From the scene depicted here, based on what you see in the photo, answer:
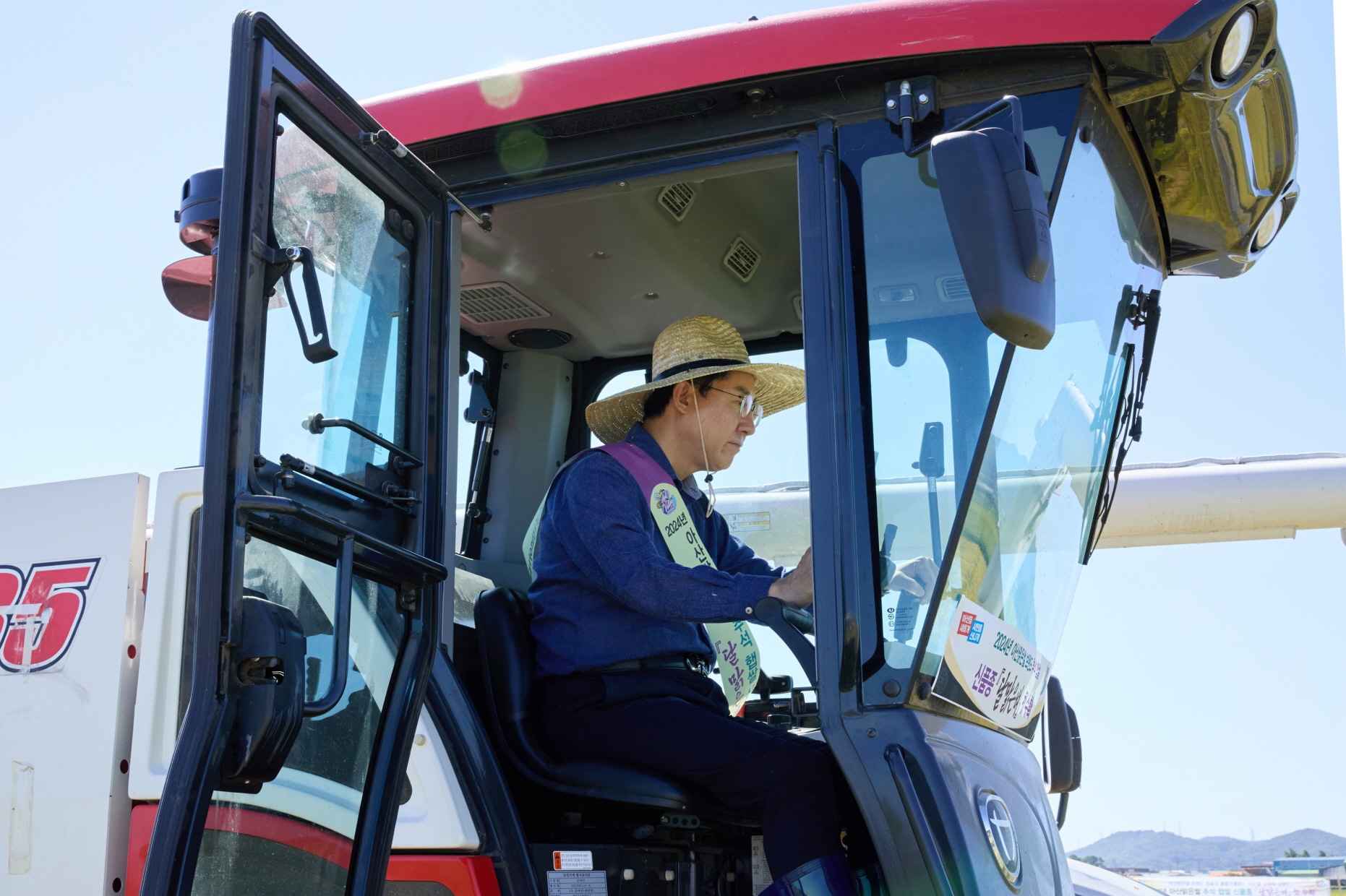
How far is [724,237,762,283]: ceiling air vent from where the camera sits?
130 inches

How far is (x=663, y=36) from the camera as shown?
2.50m

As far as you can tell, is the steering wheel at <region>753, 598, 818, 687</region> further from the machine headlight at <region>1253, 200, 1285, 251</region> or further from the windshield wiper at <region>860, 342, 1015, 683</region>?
the machine headlight at <region>1253, 200, 1285, 251</region>

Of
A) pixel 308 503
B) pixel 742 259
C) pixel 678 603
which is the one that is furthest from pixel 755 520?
pixel 308 503

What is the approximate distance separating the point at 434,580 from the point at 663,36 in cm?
106

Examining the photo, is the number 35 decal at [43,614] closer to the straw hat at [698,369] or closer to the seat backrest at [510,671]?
the seat backrest at [510,671]

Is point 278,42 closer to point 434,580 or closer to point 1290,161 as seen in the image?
point 434,580

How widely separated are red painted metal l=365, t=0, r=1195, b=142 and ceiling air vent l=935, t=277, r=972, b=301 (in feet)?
1.28

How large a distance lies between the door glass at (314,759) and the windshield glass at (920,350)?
0.84 meters

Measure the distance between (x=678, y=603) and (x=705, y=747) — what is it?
0.28 m

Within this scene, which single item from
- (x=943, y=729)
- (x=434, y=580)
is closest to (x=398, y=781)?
(x=434, y=580)

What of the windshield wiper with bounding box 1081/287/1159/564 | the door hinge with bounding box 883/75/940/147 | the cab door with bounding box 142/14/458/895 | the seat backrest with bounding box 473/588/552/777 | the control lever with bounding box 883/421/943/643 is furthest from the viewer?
the windshield wiper with bounding box 1081/287/1159/564

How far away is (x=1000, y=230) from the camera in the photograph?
2.00m

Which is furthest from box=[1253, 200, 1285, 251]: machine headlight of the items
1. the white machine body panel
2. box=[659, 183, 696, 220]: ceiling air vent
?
the white machine body panel

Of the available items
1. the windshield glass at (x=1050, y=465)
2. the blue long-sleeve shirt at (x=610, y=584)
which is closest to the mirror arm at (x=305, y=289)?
the blue long-sleeve shirt at (x=610, y=584)
